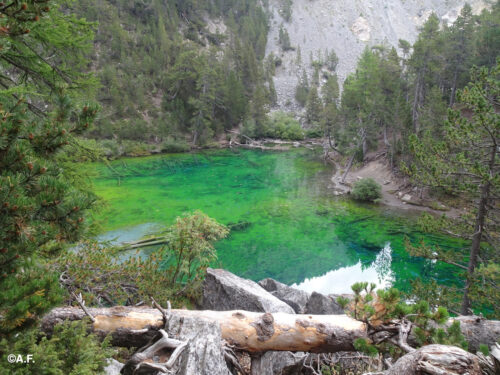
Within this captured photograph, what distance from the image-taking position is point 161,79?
166 feet

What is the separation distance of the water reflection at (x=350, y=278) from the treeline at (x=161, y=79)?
3225cm

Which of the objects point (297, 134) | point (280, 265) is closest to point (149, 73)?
point (297, 134)

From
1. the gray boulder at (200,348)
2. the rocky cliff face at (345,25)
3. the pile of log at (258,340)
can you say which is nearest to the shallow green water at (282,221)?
the pile of log at (258,340)

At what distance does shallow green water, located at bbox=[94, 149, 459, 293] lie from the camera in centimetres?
1223

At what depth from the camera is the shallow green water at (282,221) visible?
40.1 ft

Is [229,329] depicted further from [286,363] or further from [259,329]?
[286,363]

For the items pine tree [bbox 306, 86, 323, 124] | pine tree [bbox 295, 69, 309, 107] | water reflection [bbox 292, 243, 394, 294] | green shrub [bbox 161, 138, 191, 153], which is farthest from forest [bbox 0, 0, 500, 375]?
pine tree [bbox 295, 69, 309, 107]

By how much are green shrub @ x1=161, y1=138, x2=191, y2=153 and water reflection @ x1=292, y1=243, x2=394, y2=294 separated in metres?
32.8

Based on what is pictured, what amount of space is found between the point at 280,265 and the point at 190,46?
47114 mm

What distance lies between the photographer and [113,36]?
5138 centimetres

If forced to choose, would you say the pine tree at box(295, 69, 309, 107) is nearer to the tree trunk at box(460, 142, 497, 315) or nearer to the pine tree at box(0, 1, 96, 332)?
the tree trunk at box(460, 142, 497, 315)

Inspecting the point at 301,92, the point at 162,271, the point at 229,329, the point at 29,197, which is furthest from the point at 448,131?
the point at 301,92

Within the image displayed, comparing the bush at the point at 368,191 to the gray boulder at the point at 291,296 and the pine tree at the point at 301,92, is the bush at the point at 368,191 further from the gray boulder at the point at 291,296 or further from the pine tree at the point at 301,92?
the pine tree at the point at 301,92

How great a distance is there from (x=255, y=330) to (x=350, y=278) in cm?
924
